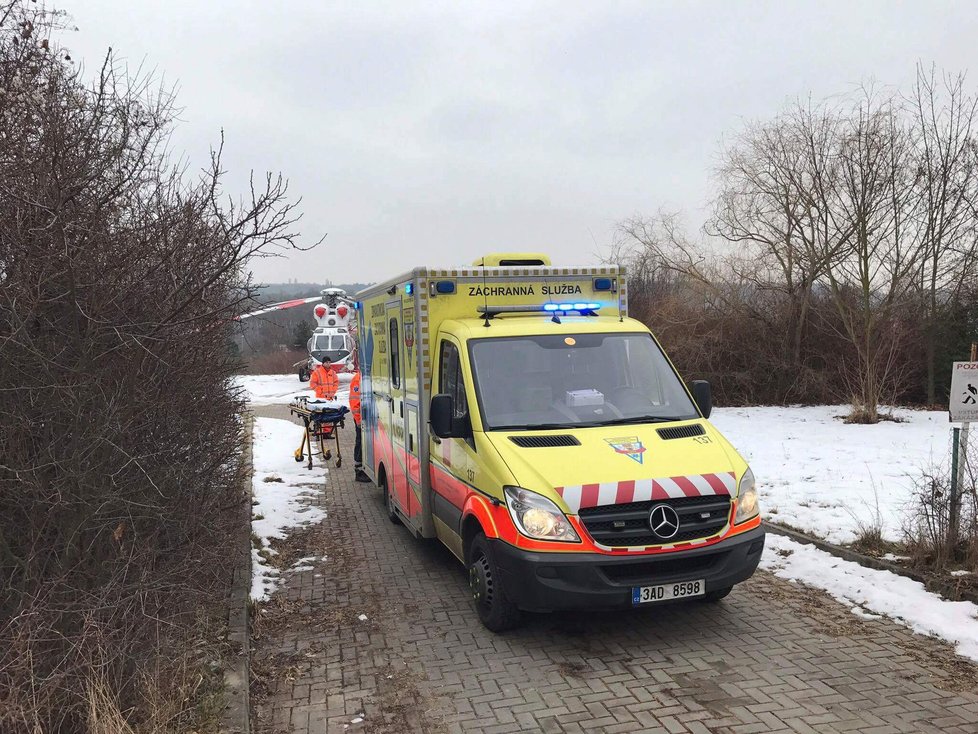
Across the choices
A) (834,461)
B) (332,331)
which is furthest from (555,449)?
(332,331)

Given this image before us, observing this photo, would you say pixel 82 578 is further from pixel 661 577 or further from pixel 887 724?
pixel 887 724

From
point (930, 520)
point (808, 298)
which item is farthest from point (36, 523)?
point (808, 298)

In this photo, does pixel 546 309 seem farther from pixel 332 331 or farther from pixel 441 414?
pixel 332 331

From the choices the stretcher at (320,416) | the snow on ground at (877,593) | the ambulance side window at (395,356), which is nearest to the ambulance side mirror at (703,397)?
the snow on ground at (877,593)

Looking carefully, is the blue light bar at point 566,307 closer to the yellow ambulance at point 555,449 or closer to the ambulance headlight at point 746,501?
the yellow ambulance at point 555,449

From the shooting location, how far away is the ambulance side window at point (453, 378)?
5.84m

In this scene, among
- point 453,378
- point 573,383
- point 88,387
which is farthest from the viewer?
point 453,378

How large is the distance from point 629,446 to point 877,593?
95.7 inches

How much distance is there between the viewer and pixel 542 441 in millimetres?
5180

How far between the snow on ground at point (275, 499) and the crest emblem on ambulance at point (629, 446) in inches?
128

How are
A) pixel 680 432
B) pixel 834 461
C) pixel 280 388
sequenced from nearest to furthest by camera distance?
pixel 680 432, pixel 834 461, pixel 280 388

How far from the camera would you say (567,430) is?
5.38 m

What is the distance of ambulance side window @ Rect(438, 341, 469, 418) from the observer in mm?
5836

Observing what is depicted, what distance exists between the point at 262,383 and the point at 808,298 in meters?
26.5
